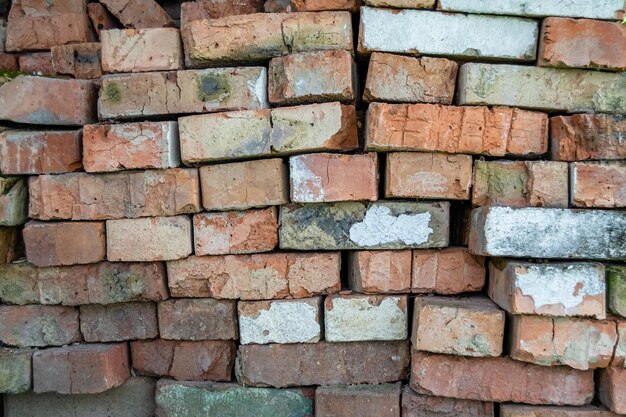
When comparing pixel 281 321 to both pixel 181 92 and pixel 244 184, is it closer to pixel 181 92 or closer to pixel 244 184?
pixel 244 184

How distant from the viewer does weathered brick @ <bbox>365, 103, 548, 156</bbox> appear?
8.29ft

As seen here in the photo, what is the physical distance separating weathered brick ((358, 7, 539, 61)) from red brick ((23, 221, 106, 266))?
1769 mm

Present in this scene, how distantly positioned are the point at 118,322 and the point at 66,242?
538 millimetres

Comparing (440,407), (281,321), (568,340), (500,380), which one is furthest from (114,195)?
(568,340)

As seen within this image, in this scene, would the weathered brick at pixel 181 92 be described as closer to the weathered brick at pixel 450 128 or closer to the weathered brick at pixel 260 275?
the weathered brick at pixel 450 128

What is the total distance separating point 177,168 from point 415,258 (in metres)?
1.37

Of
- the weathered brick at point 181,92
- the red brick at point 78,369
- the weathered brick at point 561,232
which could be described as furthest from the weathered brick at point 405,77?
the red brick at point 78,369

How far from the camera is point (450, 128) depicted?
255cm

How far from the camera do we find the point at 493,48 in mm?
2598

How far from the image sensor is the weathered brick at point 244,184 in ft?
8.70

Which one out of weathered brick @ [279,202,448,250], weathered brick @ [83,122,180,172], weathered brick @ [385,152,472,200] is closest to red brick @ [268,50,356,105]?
weathered brick @ [385,152,472,200]

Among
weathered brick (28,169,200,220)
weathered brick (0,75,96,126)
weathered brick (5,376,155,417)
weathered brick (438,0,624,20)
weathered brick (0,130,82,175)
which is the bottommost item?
weathered brick (5,376,155,417)

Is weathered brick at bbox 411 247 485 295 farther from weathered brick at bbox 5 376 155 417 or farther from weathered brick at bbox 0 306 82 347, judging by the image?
weathered brick at bbox 0 306 82 347

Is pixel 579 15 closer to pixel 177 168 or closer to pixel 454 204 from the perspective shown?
pixel 454 204
